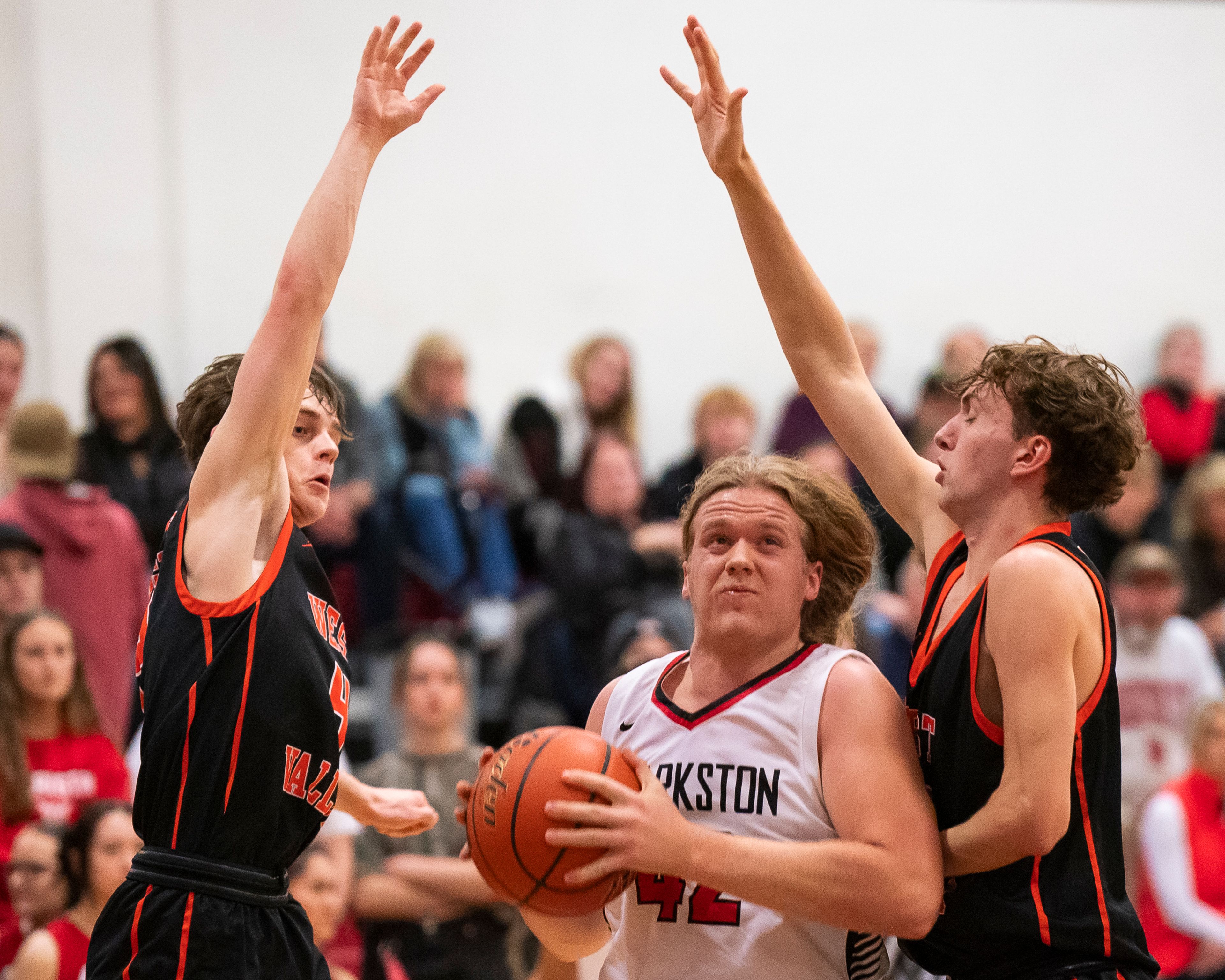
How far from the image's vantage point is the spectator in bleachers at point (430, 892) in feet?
16.7

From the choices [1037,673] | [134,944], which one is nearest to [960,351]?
[1037,673]

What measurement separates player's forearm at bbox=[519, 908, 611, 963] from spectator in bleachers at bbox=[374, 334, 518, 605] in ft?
14.4

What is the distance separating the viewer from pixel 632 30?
32.5ft

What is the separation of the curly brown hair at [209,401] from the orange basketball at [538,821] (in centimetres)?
90

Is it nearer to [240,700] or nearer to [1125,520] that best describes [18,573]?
[240,700]

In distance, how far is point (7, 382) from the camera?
6.85m

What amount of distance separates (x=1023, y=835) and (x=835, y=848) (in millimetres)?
355

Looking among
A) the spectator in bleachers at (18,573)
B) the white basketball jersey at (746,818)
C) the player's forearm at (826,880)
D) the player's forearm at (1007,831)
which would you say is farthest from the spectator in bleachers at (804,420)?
the player's forearm at (826,880)

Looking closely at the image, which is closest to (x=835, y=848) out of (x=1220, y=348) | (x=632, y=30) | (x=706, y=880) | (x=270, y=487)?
(x=706, y=880)

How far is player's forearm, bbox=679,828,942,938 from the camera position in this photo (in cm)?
240

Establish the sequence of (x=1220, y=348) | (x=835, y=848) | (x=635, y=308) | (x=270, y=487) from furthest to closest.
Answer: (x=1220, y=348) → (x=635, y=308) → (x=270, y=487) → (x=835, y=848)

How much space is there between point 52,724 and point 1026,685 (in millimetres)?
4209

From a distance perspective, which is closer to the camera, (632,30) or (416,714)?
(416,714)

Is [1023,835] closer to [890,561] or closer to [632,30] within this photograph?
[890,561]
